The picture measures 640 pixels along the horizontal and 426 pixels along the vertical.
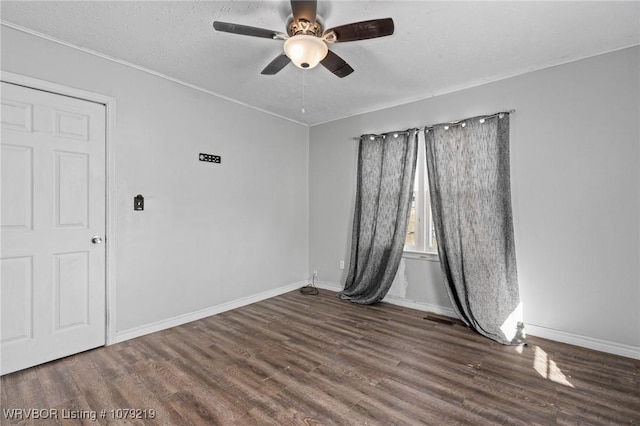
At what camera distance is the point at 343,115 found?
4352 mm

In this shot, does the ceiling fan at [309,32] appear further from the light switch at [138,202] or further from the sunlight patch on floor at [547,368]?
the sunlight patch on floor at [547,368]

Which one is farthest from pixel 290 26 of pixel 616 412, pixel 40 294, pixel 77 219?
pixel 616 412

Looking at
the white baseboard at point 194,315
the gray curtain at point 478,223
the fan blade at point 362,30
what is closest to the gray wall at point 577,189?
the gray curtain at point 478,223

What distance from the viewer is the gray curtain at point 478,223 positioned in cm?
297

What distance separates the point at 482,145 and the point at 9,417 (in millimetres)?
4323

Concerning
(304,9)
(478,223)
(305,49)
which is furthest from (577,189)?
(304,9)

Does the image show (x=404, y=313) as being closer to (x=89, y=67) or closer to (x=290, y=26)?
(x=290, y=26)

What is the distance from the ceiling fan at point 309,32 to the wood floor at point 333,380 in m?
2.33

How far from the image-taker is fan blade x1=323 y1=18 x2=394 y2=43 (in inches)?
71.4

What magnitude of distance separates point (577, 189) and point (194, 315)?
410 cm

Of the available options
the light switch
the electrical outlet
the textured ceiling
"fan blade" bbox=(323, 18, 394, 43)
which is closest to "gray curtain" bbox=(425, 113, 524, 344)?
the textured ceiling

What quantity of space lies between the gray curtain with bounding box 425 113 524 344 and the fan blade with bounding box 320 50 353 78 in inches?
62.7

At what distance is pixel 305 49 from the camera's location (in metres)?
1.99

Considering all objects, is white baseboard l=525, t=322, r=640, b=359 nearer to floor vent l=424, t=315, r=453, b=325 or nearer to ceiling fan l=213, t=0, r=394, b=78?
floor vent l=424, t=315, r=453, b=325
